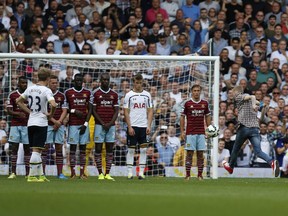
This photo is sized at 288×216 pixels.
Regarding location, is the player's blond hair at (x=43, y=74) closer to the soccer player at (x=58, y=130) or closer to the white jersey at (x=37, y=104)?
the white jersey at (x=37, y=104)

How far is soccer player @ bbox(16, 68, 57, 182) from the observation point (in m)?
20.3

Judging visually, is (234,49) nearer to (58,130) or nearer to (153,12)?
(153,12)

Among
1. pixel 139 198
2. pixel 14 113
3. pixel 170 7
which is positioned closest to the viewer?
pixel 139 198

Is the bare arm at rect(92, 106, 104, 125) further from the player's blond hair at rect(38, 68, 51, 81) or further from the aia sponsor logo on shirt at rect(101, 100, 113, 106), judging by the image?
the player's blond hair at rect(38, 68, 51, 81)

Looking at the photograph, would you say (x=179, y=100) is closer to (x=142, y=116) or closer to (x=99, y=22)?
(x=142, y=116)

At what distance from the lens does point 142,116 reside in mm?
22547

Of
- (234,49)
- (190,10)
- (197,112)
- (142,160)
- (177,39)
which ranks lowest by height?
(142,160)

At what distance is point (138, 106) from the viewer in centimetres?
2252

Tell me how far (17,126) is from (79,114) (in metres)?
1.47

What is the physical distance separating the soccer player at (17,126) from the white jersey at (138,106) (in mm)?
2294

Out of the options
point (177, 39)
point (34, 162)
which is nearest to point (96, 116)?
point (34, 162)

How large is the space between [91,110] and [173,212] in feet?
29.8

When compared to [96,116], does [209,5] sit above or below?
above

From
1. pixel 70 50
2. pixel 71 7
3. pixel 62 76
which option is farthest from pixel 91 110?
pixel 71 7
